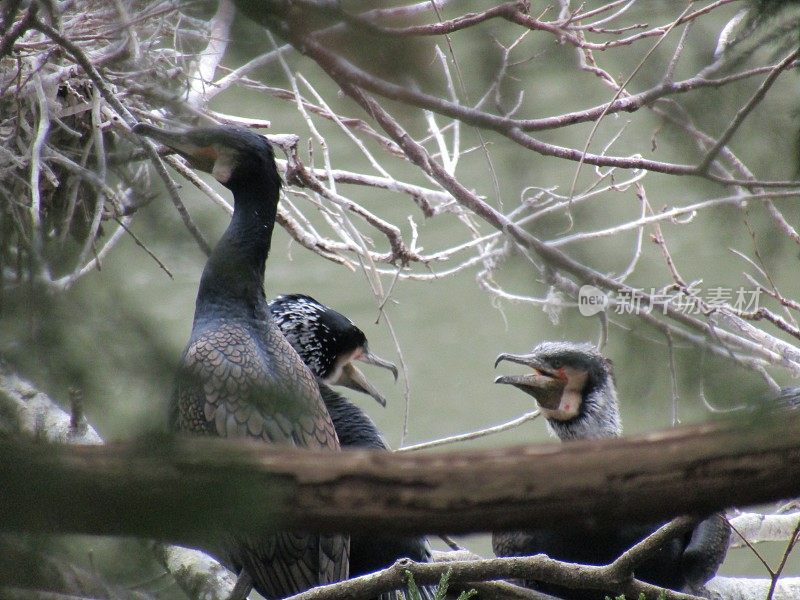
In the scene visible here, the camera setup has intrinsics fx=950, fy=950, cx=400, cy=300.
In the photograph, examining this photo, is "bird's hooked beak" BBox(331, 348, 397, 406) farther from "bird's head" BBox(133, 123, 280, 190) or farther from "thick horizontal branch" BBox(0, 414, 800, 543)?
"thick horizontal branch" BBox(0, 414, 800, 543)

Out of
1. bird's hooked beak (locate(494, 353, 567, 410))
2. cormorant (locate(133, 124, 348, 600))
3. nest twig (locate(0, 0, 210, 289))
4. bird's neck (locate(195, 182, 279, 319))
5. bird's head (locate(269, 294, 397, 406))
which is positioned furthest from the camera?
bird's head (locate(269, 294, 397, 406))

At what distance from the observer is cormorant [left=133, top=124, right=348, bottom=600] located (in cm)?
232

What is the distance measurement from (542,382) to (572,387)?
12 centimetres

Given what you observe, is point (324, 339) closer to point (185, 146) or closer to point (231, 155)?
point (231, 155)

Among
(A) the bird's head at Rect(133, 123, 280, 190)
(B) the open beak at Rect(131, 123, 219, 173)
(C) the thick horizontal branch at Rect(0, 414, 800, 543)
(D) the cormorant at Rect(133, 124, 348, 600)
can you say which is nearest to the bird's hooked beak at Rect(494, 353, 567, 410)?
(D) the cormorant at Rect(133, 124, 348, 600)

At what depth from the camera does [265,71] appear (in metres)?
1.61

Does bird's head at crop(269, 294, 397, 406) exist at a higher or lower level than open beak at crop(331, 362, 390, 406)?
higher

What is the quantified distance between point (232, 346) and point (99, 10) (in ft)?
3.40

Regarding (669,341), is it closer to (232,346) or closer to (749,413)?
(749,413)

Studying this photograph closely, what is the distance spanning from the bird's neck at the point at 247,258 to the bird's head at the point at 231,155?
0.04m

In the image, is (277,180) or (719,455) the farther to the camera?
(277,180)

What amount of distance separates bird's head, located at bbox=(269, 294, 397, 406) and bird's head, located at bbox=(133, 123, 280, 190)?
890mm

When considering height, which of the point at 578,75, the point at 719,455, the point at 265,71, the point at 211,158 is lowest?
the point at 719,455

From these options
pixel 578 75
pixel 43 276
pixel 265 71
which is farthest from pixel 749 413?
pixel 265 71
